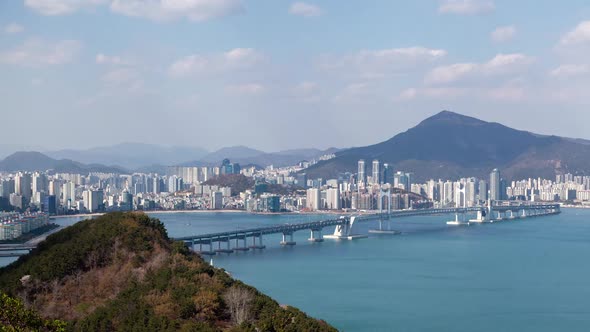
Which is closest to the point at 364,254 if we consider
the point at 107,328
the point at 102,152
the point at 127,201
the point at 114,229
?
the point at 114,229

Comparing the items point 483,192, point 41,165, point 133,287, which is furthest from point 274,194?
point 41,165

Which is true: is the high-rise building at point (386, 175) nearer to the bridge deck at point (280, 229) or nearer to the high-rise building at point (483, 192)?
the high-rise building at point (483, 192)

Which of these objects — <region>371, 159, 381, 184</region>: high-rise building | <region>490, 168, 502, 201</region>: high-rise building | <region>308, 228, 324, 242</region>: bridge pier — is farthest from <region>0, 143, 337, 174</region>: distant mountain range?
<region>308, 228, 324, 242</region>: bridge pier

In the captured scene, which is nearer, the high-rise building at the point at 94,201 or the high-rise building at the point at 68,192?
the high-rise building at the point at 94,201

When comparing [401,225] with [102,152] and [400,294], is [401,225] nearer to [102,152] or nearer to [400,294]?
[400,294]

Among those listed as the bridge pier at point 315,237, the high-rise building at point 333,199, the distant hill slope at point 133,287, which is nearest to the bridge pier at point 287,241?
the bridge pier at point 315,237

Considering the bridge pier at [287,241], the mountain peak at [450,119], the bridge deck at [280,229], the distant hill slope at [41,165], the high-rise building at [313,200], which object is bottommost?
the bridge pier at [287,241]

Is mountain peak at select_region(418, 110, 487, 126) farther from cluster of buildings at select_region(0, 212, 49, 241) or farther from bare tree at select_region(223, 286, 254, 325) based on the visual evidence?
bare tree at select_region(223, 286, 254, 325)
